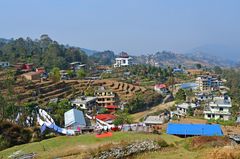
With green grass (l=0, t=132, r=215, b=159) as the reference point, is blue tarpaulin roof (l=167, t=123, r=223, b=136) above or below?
below

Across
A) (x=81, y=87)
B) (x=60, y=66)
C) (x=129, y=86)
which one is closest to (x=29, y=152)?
(x=81, y=87)

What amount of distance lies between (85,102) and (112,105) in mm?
5904

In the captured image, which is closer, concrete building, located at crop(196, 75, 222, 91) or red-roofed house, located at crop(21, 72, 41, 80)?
red-roofed house, located at crop(21, 72, 41, 80)

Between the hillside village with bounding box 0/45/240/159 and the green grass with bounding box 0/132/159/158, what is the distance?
1009mm

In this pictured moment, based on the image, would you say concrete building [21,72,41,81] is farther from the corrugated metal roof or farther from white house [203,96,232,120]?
white house [203,96,232,120]

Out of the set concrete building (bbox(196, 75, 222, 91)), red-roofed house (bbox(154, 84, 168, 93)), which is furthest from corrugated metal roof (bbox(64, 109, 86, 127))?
concrete building (bbox(196, 75, 222, 91))

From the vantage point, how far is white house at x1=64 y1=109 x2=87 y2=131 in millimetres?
29600

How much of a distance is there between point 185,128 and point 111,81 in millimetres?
34310

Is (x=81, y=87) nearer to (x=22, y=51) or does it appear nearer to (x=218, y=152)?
(x=22, y=51)

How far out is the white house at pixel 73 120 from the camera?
29600mm

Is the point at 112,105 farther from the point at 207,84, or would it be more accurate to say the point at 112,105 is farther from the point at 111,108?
the point at 207,84

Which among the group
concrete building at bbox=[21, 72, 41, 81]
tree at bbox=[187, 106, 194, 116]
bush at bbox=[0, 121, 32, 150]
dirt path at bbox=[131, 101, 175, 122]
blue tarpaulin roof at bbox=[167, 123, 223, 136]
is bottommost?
dirt path at bbox=[131, 101, 175, 122]

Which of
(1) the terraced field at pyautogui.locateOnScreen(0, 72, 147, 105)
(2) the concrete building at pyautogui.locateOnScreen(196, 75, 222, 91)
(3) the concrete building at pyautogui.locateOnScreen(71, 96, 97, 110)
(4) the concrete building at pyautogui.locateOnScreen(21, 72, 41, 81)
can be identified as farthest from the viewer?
(2) the concrete building at pyautogui.locateOnScreen(196, 75, 222, 91)

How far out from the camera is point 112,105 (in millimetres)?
47312
